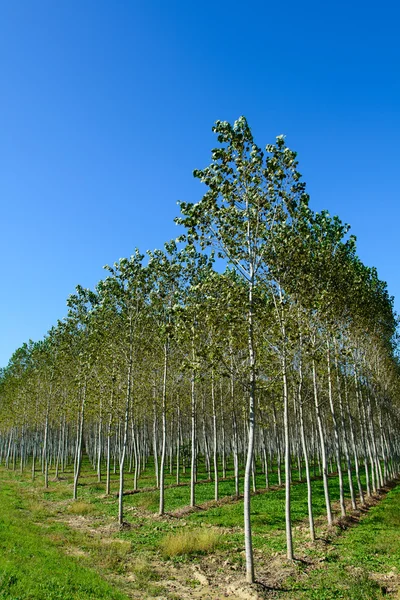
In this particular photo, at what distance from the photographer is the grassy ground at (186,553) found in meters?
13.6

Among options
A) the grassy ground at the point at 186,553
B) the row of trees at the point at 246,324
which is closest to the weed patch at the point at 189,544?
the grassy ground at the point at 186,553

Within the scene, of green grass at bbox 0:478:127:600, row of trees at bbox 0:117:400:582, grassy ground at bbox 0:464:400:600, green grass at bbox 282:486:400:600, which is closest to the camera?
green grass at bbox 0:478:127:600

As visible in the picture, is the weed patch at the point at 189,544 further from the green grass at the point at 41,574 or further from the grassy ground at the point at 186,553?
the green grass at the point at 41,574

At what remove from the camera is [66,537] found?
21.1 metres

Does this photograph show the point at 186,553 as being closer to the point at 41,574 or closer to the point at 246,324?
the point at 41,574

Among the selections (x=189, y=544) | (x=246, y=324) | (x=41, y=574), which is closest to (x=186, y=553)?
(x=189, y=544)

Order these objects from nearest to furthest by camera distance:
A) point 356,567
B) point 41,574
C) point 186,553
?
1. point 41,574
2. point 356,567
3. point 186,553

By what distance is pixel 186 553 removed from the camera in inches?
734

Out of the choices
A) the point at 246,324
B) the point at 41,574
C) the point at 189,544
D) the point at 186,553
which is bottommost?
the point at 186,553

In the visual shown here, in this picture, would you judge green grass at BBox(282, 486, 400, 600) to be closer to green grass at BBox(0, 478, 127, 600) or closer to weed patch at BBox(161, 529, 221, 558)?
weed patch at BBox(161, 529, 221, 558)

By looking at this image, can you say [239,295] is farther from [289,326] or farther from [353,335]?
[353,335]

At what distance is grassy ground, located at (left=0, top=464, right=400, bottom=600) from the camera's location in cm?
1360

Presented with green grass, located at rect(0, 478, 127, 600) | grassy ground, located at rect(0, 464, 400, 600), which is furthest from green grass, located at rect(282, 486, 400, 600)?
green grass, located at rect(0, 478, 127, 600)

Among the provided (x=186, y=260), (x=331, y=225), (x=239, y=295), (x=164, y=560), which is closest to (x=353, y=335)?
(x=331, y=225)
